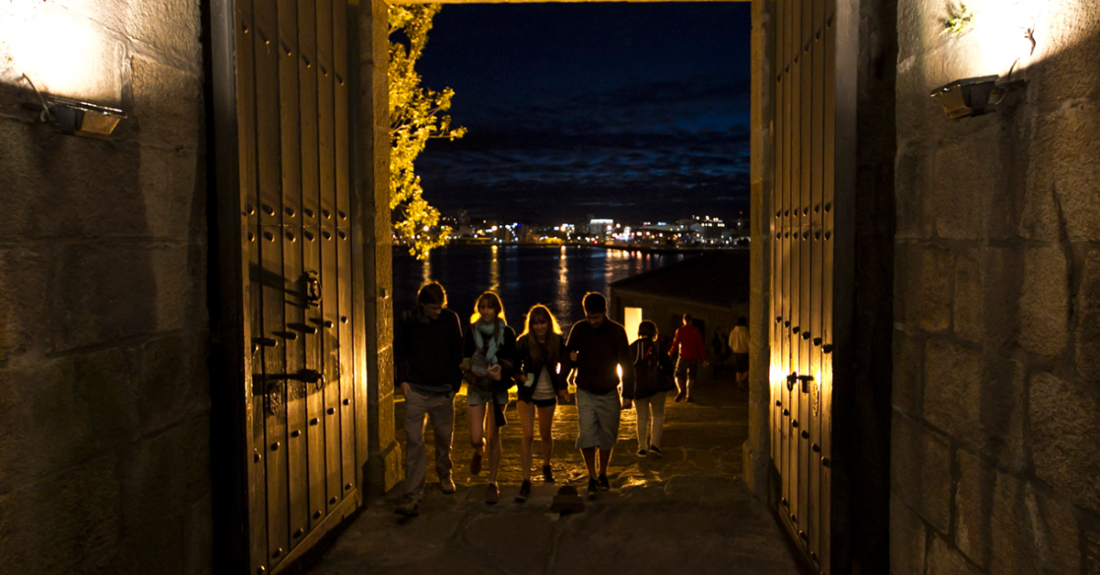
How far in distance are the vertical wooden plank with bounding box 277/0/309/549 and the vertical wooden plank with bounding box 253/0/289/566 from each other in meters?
0.06

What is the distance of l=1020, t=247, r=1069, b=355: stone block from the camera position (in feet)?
6.97

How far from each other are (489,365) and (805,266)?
232cm

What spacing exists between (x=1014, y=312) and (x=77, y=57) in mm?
3255

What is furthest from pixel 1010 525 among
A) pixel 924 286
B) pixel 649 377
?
pixel 649 377

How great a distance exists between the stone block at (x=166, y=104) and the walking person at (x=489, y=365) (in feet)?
8.30

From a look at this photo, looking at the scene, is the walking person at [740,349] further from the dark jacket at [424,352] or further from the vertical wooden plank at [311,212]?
the vertical wooden plank at [311,212]

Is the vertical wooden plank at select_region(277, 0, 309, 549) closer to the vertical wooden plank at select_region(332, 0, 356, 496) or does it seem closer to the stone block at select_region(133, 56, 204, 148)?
the vertical wooden plank at select_region(332, 0, 356, 496)

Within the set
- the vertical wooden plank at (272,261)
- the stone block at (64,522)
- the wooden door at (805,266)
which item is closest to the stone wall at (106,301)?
the stone block at (64,522)

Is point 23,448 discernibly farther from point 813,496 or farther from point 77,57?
point 813,496

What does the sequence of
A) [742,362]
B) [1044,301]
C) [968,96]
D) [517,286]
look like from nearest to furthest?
1. [1044,301]
2. [968,96]
3. [742,362]
4. [517,286]

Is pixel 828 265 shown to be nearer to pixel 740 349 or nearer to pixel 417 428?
pixel 417 428

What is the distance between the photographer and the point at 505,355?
5.43m

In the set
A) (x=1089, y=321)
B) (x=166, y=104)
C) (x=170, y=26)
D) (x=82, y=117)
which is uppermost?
(x=170, y=26)

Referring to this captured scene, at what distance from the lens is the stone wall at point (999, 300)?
2.06 meters
